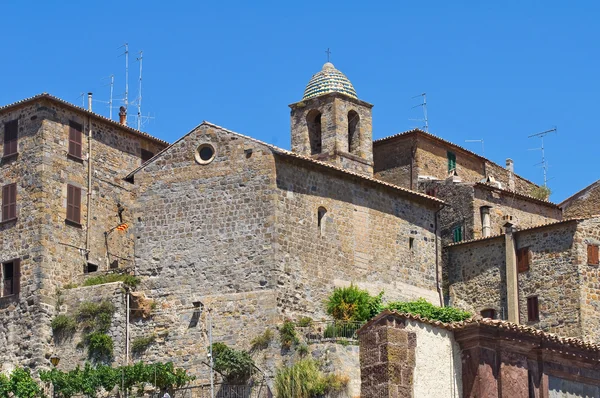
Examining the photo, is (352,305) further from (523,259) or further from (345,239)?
(523,259)

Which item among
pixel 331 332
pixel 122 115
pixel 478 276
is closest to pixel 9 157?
pixel 122 115

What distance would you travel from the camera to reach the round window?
5084cm

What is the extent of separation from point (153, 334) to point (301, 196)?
22.7 feet

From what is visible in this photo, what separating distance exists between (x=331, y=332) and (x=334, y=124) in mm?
12430

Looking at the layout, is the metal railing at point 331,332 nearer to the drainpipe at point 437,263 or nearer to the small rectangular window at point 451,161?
the drainpipe at point 437,263

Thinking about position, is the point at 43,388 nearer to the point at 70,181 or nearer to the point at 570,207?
the point at 70,181

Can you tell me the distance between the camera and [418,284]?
177 feet

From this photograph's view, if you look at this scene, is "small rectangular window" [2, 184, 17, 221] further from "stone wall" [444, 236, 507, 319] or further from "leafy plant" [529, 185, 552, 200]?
"leafy plant" [529, 185, 552, 200]

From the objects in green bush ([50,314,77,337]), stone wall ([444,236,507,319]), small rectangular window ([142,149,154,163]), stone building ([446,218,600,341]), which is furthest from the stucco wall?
small rectangular window ([142,149,154,163])

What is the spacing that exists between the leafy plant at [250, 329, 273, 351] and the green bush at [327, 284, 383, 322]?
2817 mm

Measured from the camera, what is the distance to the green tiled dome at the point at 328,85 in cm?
5831

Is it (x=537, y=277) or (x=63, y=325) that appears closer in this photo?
(x=63, y=325)

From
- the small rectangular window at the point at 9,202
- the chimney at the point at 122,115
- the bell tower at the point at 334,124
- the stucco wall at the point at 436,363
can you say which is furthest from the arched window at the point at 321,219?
the stucco wall at the point at 436,363

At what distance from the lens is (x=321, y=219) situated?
50781mm
